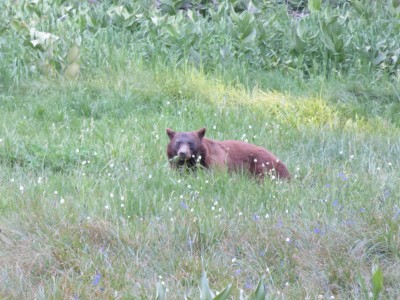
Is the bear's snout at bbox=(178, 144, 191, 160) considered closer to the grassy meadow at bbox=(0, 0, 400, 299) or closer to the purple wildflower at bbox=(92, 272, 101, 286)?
the grassy meadow at bbox=(0, 0, 400, 299)

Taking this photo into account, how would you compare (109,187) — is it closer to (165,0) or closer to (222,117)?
(222,117)

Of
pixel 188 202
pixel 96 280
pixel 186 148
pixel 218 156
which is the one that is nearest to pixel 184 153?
pixel 186 148

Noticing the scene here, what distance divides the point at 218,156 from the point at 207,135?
1260mm

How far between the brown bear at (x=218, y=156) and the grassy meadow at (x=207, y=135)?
186 millimetres

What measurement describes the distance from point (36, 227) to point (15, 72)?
4.66 m

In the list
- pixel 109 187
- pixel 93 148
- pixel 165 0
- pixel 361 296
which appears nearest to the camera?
pixel 361 296

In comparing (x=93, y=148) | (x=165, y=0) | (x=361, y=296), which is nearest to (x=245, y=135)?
(x=93, y=148)

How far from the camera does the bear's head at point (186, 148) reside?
6742 millimetres

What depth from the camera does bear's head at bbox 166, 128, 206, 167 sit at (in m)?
6.74

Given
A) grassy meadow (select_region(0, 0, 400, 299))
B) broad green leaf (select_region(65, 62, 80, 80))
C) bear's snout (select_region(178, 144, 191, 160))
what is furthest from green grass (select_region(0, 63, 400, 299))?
broad green leaf (select_region(65, 62, 80, 80))

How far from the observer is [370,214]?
520 cm

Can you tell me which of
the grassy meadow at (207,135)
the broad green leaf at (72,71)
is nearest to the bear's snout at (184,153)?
the grassy meadow at (207,135)

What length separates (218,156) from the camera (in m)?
6.91

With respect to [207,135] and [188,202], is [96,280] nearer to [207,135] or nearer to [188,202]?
[188,202]
